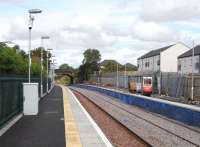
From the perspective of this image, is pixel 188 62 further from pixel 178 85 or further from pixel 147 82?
pixel 178 85

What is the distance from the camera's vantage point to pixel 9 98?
2345 centimetres

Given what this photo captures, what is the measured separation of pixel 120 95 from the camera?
56438mm

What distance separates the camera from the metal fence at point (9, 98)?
68.6 ft

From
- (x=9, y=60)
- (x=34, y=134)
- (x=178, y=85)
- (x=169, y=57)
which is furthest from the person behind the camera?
(x=169, y=57)

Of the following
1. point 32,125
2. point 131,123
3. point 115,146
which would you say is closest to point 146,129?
point 131,123

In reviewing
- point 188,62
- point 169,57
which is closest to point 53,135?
point 188,62

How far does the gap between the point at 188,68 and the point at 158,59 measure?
27832mm

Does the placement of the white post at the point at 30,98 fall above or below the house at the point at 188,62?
below

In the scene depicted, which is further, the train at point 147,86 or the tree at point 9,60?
the train at point 147,86

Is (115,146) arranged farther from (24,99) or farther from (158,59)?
(158,59)

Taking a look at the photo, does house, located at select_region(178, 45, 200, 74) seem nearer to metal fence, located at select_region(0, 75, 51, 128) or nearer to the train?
the train

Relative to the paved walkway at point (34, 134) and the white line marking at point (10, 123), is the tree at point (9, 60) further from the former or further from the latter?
the paved walkway at point (34, 134)

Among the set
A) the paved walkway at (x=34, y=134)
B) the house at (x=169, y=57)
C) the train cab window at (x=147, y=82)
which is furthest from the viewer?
the house at (x=169, y=57)

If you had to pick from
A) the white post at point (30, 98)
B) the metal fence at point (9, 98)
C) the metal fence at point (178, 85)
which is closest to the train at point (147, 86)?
the metal fence at point (178, 85)
